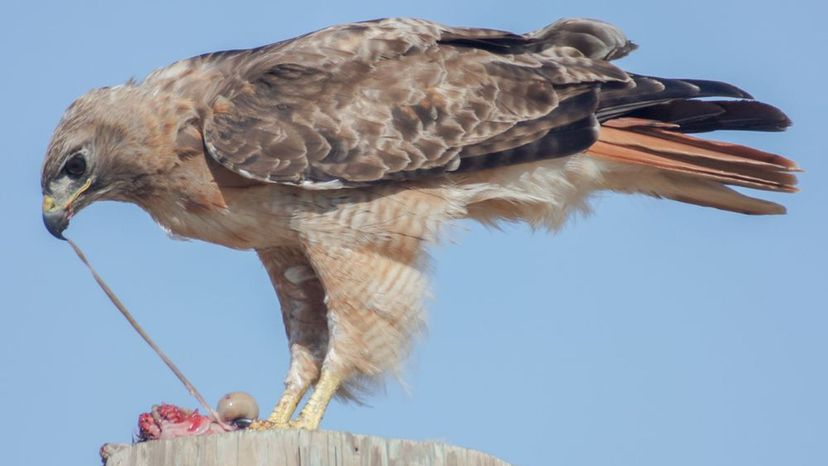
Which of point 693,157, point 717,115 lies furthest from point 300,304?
point 717,115

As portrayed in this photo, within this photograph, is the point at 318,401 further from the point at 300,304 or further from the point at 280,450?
the point at 280,450

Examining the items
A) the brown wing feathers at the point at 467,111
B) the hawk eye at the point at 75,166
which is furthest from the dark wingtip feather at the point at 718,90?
the hawk eye at the point at 75,166

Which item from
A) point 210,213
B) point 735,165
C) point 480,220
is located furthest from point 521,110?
point 210,213

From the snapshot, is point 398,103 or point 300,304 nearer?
point 398,103

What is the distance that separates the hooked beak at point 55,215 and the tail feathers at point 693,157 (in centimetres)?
263

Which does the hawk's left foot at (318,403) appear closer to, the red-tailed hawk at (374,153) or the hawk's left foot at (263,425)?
the red-tailed hawk at (374,153)

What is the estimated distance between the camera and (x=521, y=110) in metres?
7.25

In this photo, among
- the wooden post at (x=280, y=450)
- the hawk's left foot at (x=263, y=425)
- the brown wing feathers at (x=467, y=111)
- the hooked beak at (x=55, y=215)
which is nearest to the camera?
the wooden post at (x=280, y=450)

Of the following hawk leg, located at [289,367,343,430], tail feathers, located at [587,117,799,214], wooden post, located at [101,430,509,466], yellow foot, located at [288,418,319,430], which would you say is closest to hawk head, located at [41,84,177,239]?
hawk leg, located at [289,367,343,430]

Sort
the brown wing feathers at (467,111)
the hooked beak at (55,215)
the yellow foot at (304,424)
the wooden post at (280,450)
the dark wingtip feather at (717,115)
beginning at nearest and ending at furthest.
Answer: the wooden post at (280,450) < the yellow foot at (304,424) < the hooked beak at (55,215) < the brown wing feathers at (467,111) < the dark wingtip feather at (717,115)

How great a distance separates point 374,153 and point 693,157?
1.74 metres

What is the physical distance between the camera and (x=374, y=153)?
690 centimetres

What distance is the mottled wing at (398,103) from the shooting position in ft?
22.5

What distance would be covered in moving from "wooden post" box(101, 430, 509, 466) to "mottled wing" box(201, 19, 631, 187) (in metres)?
2.33
